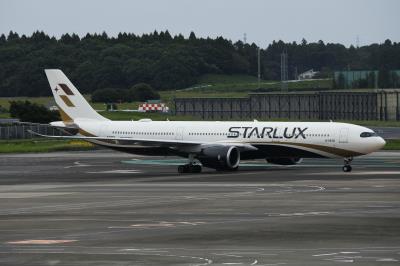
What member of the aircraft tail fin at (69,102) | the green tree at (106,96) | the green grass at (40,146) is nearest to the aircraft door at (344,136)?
the aircraft tail fin at (69,102)

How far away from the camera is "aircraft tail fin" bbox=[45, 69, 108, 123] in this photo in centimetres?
8594

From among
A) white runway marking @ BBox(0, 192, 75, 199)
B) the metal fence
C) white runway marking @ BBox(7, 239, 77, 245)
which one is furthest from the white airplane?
the metal fence

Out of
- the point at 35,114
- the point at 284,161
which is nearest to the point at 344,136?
the point at 284,161

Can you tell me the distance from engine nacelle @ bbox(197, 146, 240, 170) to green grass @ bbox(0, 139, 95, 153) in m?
32.8

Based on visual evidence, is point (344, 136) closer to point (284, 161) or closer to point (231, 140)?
point (284, 161)

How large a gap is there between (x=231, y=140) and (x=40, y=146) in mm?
36417

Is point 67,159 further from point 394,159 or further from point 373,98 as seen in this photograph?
point 373,98

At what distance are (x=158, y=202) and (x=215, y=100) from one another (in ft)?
379

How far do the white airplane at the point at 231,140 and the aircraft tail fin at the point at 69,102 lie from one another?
0.86m

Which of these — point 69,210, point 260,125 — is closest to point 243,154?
point 260,125

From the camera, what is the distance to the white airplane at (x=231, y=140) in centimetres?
7556

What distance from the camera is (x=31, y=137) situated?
122 m

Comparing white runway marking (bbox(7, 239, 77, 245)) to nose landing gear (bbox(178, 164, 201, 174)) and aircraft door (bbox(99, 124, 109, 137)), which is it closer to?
nose landing gear (bbox(178, 164, 201, 174))

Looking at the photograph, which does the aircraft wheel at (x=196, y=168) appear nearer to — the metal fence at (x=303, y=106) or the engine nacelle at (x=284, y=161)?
the engine nacelle at (x=284, y=161)
